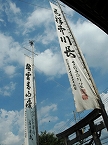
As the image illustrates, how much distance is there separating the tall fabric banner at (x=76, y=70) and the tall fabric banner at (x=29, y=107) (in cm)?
714

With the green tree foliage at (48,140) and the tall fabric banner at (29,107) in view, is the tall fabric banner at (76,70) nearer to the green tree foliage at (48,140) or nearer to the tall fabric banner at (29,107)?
the tall fabric banner at (29,107)

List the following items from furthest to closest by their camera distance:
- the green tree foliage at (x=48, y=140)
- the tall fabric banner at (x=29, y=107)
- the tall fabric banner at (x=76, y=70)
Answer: the green tree foliage at (x=48, y=140)
the tall fabric banner at (x=29, y=107)
the tall fabric banner at (x=76, y=70)

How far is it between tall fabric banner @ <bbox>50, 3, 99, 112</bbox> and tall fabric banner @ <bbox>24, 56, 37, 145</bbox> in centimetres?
714

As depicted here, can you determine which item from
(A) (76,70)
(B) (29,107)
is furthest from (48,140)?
(A) (76,70)

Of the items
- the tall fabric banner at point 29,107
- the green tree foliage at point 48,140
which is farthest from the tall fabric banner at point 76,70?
the green tree foliage at point 48,140

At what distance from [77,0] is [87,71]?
10.0 ft

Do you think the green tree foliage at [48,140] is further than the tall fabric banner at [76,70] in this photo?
Yes

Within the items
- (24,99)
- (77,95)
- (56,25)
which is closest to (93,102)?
(77,95)

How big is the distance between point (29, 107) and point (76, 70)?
7885 millimetres

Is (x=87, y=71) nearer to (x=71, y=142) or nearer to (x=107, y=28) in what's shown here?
(x=107, y=28)

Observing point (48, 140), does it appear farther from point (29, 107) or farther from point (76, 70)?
point (76, 70)

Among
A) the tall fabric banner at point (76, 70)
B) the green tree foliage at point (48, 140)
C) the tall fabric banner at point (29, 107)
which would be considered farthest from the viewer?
the green tree foliage at point (48, 140)

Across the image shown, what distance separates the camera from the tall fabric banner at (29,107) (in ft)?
38.4

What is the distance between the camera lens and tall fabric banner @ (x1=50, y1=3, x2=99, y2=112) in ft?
20.0
